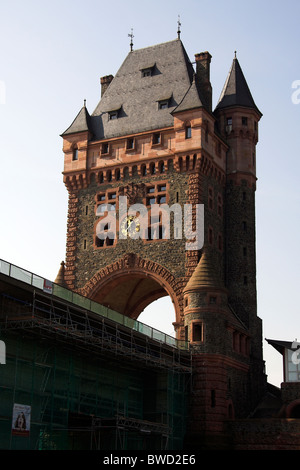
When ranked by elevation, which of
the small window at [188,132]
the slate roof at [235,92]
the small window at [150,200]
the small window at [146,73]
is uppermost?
the small window at [146,73]

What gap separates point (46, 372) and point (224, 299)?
18.9 metres

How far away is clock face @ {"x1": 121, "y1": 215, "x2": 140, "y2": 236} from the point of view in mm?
66000

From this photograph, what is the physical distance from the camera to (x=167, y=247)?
6431cm

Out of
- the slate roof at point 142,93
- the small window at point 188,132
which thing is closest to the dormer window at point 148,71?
the slate roof at point 142,93

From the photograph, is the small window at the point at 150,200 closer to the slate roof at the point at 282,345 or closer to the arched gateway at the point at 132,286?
the arched gateway at the point at 132,286

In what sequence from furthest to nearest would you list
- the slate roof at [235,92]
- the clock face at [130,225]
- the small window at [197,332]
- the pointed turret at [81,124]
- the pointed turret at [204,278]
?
the slate roof at [235,92]
the pointed turret at [81,124]
the clock face at [130,225]
the pointed turret at [204,278]
the small window at [197,332]

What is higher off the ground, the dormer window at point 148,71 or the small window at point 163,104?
the dormer window at point 148,71

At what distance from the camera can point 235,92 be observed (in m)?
71.7

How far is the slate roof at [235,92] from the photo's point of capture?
7112 centimetres

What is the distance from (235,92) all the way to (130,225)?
1657cm

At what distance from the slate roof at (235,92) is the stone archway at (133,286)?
1736 centimetres

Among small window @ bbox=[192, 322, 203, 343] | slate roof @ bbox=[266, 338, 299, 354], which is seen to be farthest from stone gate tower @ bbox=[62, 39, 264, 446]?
slate roof @ bbox=[266, 338, 299, 354]

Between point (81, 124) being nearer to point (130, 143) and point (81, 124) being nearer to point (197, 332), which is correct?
point (130, 143)

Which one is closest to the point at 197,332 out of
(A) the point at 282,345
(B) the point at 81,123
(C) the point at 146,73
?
(A) the point at 282,345
